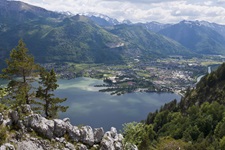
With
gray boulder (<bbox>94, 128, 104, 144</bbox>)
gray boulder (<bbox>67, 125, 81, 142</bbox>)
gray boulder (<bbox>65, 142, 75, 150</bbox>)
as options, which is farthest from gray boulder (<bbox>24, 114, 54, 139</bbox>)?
gray boulder (<bbox>94, 128, 104, 144</bbox>)

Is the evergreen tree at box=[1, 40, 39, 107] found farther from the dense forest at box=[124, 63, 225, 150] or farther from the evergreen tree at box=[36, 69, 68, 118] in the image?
the dense forest at box=[124, 63, 225, 150]

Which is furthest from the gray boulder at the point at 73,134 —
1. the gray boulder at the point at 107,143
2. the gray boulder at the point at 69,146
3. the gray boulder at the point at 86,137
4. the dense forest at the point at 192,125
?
the dense forest at the point at 192,125

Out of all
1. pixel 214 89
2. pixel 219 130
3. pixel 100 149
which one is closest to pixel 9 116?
pixel 100 149

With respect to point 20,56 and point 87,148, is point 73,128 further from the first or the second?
point 20,56

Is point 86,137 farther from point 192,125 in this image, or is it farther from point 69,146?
point 192,125

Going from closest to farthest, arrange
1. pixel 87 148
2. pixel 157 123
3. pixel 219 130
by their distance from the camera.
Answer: pixel 87 148
pixel 219 130
pixel 157 123

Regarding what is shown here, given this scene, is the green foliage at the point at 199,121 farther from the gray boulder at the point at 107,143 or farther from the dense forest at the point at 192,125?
the gray boulder at the point at 107,143

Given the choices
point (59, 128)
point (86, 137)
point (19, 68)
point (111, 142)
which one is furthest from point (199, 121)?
point (19, 68)
